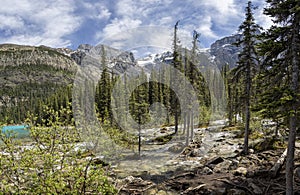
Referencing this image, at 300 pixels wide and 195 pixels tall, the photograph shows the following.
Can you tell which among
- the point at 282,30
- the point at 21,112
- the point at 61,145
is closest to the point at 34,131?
the point at 61,145

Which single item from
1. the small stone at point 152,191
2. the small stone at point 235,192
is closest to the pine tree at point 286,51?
the small stone at point 235,192

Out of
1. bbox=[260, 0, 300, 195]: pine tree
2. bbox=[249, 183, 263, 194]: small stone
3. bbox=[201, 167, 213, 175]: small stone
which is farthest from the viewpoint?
bbox=[201, 167, 213, 175]: small stone

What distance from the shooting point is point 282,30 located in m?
8.77

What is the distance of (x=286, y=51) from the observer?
357 inches

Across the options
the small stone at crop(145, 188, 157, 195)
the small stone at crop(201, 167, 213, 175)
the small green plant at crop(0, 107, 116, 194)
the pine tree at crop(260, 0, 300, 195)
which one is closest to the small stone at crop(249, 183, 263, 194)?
the pine tree at crop(260, 0, 300, 195)

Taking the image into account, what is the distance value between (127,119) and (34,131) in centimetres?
1825

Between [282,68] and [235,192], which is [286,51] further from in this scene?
[235,192]

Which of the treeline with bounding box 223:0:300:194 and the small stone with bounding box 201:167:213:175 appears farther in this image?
the small stone with bounding box 201:167:213:175

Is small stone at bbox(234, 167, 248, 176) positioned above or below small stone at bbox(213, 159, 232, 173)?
above

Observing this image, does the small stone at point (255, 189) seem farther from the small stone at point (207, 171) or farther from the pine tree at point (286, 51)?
the small stone at point (207, 171)

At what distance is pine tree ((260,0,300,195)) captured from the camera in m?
8.59

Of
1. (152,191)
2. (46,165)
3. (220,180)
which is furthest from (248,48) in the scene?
(46,165)

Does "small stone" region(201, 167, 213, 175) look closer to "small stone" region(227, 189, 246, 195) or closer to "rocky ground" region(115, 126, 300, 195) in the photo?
"rocky ground" region(115, 126, 300, 195)

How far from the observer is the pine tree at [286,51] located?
8.59 m
